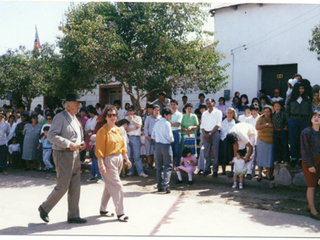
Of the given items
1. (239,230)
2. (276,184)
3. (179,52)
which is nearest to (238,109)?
(179,52)

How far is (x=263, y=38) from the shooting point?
43.2ft

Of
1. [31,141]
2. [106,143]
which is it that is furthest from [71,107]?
[31,141]

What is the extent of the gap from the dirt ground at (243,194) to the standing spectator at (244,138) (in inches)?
28.1

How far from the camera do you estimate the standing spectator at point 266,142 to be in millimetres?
7844

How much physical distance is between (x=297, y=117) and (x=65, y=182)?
5.23m

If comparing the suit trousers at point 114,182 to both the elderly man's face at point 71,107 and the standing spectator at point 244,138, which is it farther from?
the standing spectator at point 244,138

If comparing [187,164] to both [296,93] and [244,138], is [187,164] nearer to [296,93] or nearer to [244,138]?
[244,138]

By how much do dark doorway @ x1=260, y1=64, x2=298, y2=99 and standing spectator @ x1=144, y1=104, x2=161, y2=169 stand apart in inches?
244

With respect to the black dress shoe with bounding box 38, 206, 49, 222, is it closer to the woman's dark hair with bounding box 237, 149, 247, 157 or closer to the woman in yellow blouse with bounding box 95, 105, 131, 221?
the woman in yellow blouse with bounding box 95, 105, 131, 221

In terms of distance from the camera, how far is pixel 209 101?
28.3ft

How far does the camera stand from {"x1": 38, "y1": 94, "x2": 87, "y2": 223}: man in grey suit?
5293 millimetres

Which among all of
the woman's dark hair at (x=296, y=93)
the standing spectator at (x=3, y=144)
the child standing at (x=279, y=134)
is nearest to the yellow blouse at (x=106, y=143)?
the child standing at (x=279, y=134)

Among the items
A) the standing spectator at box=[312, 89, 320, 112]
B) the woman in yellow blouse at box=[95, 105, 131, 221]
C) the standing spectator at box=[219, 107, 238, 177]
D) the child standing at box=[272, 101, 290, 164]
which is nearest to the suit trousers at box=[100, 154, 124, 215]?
the woman in yellow blouse at box=[95, 105, 131, 221]

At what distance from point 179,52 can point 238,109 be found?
354 cm
